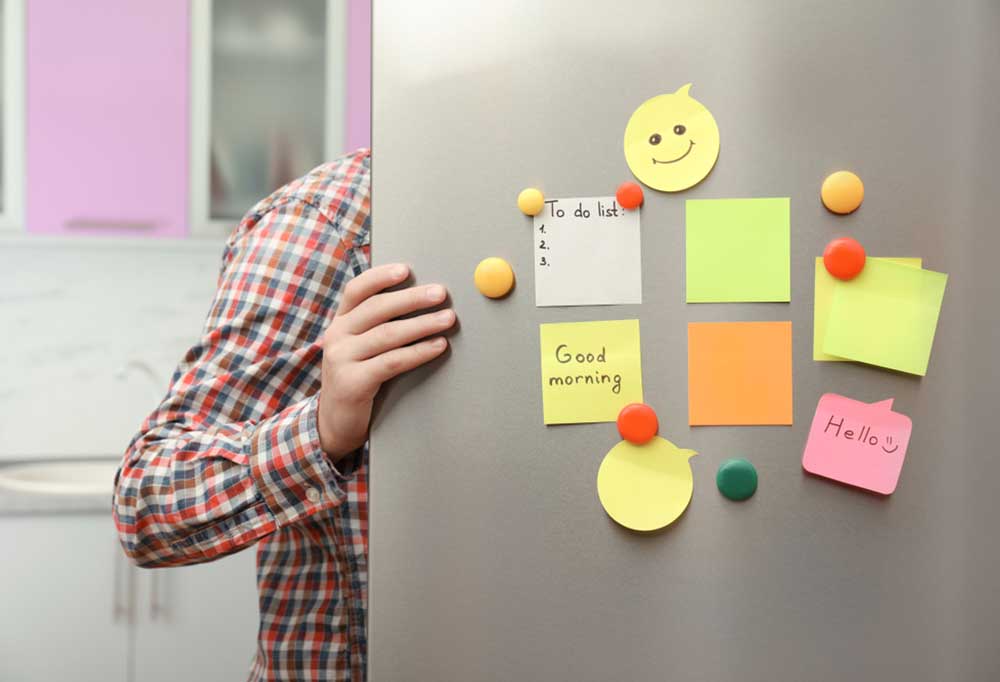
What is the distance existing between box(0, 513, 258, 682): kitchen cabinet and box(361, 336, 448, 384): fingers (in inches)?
56.3

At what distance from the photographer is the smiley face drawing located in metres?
0.58

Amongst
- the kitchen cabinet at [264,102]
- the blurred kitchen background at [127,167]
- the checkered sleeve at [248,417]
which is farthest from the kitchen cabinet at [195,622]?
the checkered sleeve at [248,417]

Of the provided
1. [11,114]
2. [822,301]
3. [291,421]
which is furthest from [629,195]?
[11,114]

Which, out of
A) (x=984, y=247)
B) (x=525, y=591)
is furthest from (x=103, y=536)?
(x=984, y=247)

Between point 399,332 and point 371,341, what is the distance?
3 centimetres

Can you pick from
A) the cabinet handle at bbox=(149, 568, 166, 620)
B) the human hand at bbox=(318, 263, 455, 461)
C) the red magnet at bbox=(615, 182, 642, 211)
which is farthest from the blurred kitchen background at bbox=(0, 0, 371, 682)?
the red magnet at bbox=(615, 182, 642, 211)

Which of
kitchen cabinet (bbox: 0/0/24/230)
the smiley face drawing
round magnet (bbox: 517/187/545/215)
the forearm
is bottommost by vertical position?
the forearm

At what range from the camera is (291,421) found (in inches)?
26.5

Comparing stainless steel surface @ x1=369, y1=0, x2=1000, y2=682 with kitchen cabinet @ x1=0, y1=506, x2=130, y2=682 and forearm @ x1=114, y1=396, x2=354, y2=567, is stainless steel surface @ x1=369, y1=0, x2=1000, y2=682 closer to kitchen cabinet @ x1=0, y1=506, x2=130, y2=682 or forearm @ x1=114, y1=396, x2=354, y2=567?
forearm @ x1=114, y1=396, x2=354, y2=567

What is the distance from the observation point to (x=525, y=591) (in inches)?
23.2

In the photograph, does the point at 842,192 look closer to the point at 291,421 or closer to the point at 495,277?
the point at 495,277

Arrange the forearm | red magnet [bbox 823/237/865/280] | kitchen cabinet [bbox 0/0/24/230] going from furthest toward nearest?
kitchen cabinet [bbox 0/0/24/230], the forearm, red magnet [bbox 823/237/865/280]

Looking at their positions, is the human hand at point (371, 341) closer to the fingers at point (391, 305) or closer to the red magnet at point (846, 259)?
the fingers at point (391, 305)

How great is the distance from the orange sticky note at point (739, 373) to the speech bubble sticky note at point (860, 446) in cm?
3
